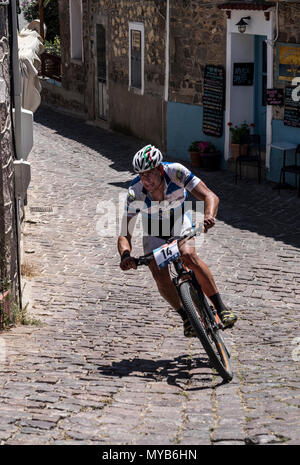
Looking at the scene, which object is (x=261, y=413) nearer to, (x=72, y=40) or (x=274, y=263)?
(x=274, y=263)

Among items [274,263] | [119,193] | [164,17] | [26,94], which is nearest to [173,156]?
[164,17]

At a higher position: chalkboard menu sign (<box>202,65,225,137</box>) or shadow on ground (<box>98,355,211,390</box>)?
chalkboard menu sign (<box>202,65,225,137</box>)

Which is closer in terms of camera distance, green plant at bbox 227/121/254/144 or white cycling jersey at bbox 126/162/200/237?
white cycling jersey at bbox 126/162/200/237

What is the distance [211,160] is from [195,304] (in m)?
11.2

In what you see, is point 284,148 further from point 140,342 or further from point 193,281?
point 193,281

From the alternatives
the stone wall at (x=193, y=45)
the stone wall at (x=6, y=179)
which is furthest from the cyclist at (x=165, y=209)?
the stone wall at (x=193, y=45)

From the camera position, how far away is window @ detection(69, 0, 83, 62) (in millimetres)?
26219

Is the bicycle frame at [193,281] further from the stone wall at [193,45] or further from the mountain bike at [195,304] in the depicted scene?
the stone wall at [193,45]

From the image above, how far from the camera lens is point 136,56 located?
21219mm

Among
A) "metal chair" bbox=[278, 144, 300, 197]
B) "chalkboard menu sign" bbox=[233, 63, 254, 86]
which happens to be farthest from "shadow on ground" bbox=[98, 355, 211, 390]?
"chalkboard menu sign" bbox=[233, 63, 254, 86]

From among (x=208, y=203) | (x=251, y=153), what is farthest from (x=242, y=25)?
(x=208, y=203)

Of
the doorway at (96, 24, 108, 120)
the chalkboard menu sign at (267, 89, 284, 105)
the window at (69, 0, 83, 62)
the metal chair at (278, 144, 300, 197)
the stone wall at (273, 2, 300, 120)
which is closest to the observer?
the metal chair at (278, 144, 300, 197)

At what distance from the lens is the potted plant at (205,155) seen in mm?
17734

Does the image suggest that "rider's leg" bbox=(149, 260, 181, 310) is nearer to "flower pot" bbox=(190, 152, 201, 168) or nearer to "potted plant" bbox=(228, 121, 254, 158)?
A: "potted plant" bbox=(228, 121, 254, 158)
